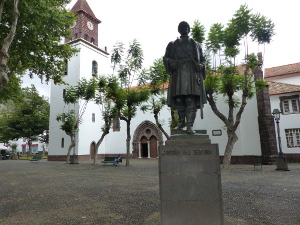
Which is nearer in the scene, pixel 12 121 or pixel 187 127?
pixel 187 127

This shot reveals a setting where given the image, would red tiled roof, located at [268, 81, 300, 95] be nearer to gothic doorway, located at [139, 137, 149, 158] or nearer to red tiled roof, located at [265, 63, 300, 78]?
red tiled roof, located at [265, 63, 300, 78]

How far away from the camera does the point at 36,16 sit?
37.3 ft

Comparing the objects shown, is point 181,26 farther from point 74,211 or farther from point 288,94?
point 288,94

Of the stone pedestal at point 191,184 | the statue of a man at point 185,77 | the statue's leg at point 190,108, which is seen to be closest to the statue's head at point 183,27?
the statue of a man at point 185,77

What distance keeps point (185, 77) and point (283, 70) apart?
28.5 metres

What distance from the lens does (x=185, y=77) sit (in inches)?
194

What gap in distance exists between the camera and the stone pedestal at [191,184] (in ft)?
13.0

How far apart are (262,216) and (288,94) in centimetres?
1933

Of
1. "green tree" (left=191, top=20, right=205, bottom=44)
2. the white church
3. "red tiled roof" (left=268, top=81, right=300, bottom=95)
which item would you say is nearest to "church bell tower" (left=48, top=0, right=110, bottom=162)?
Answer: the white church

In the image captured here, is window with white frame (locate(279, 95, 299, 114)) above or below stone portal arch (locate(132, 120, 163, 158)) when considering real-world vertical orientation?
above

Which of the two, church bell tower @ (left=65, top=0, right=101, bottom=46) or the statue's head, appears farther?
church bell tower @ (left=65, top=0, right=101, bottom=46)

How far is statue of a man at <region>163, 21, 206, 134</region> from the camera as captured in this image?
16.1ft

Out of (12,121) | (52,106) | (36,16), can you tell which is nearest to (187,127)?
(36,16)

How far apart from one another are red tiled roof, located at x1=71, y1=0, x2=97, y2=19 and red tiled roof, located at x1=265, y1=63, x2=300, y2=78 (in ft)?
89.9
